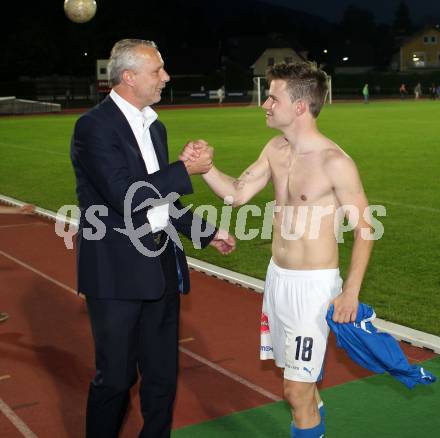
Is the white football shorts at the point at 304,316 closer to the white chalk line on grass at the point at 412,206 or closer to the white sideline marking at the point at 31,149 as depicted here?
the white chalk line on grass at the point at 412,206

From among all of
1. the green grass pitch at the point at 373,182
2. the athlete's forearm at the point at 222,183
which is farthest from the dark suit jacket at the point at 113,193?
the green grass pitch at the point at 373,182

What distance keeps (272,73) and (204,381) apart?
2624 mm

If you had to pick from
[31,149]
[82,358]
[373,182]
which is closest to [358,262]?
[82,358]

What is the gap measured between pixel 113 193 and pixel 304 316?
3.80 ft

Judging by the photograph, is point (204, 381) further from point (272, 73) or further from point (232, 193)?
point (272, 73)

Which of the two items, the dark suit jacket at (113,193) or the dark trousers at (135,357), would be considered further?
the dark trousers at (135,357)

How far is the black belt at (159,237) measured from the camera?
4051mm

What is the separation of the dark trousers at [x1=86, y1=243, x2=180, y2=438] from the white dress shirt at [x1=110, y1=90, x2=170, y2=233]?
22 centimetres

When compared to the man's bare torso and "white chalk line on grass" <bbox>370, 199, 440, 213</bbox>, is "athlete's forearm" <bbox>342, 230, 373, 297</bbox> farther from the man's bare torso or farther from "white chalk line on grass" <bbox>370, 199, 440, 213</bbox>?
"white chalk line on grass" <bbox>370, 199, 440, 213</bbox>

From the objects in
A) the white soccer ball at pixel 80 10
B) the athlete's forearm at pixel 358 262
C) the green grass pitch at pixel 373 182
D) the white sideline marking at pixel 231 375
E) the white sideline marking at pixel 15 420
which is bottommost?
the white sideline marking at pixel 15 420

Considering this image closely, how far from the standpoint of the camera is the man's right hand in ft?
13.0

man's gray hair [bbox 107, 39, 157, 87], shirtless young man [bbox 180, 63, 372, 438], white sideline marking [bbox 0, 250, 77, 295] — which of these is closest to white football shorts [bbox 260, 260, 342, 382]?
shirtless young man [bbox 180, 63, 372, 438]

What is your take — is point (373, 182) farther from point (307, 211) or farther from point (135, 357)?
point (135, 357)

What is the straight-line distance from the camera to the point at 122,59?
3.94 metres
